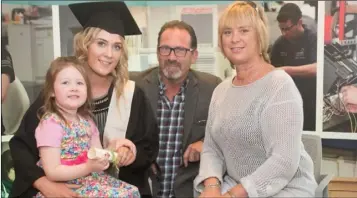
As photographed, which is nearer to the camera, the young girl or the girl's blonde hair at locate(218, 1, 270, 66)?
the young girl

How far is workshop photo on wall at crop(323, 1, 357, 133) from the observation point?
270cm

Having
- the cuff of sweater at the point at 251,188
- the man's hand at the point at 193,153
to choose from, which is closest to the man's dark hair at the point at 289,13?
Result: the man's hand at the point at 193,153

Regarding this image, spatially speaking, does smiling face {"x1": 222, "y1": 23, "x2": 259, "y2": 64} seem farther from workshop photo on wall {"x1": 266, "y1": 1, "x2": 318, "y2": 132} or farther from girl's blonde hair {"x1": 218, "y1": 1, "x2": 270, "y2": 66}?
workshop photo on wall {"x1": 266, "y1": 1, "x2": 318, "y2": 132}

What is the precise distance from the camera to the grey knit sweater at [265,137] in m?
1.98

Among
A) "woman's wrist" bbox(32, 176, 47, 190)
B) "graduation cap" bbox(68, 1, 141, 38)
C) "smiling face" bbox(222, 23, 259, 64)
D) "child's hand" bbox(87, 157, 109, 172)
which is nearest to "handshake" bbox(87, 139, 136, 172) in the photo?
"child's hand" bbox(87, 157, 109, 172)

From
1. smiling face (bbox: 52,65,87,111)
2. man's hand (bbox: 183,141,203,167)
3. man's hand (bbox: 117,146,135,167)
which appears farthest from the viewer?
man's hand (bbox: 183,141,203,167)

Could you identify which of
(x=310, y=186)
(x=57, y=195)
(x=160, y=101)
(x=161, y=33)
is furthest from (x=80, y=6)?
(x=310, y=186)

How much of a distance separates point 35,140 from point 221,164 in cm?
87

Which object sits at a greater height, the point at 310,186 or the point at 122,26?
the point at 122,26

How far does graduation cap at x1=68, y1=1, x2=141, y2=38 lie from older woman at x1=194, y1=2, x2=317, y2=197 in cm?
47

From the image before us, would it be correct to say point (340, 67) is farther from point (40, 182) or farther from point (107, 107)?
point (40, 182)

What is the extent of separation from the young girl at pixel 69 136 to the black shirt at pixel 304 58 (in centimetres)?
118

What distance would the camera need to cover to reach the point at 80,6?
2.30 m

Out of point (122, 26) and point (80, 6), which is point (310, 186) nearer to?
point (122, 26)
